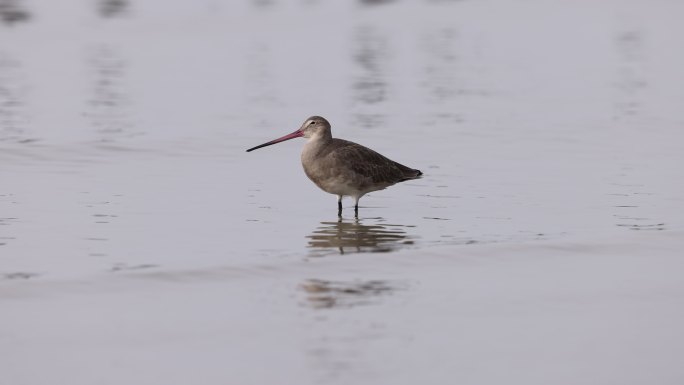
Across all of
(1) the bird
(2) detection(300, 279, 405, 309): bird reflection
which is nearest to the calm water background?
(2) detection(300, 279, 405, 309): bird reflection

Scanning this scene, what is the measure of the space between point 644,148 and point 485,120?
2785mm

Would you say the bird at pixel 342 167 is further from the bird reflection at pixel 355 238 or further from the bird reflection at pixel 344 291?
the bird reflection at pixel 344 291

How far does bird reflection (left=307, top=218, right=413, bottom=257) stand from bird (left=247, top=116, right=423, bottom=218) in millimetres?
457

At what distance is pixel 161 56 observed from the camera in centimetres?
2442

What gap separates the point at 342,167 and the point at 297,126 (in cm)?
537

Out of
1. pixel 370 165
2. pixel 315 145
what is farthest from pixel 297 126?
pixel 370 165

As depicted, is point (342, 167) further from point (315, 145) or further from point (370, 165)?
point (315, 145)

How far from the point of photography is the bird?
1286 cm

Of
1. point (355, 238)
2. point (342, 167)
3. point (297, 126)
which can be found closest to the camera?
point (355, 238)

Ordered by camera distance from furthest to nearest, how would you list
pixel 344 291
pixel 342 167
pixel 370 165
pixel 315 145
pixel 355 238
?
pixel 315 145 < pixel 370 165 < pixel 342 167 < pixel 355 238 < pixel 344 291

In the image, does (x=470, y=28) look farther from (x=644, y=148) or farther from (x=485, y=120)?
(x=644, y=148)

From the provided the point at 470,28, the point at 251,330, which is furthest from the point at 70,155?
the point at 470,28

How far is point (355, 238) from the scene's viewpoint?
461 inches

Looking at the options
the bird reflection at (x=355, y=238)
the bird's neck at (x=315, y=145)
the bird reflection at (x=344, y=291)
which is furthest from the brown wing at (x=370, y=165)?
the bird reflection at (x=344, y=291)
